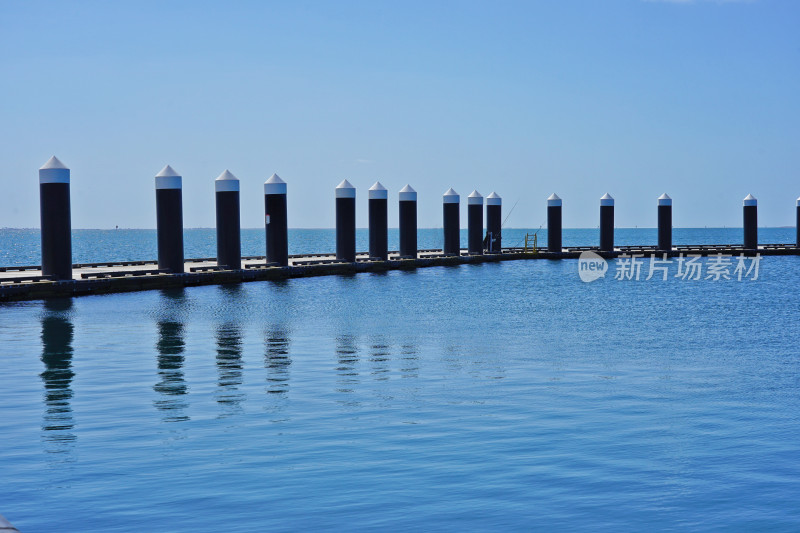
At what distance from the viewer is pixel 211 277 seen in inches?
1462

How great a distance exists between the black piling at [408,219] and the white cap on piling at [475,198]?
6.20 metres

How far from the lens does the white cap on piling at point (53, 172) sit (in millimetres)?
31172

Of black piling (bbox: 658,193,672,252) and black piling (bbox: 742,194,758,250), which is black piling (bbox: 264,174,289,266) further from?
black piling (bbox: 742,194,758,250)

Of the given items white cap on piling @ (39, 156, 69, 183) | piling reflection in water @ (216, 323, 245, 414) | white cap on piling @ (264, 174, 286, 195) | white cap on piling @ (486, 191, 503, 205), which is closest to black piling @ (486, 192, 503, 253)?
white cap on piling @ (486, 191, 503, 205)

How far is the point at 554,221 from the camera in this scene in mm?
62969

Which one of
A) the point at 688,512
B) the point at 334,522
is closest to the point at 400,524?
the point at 334,522

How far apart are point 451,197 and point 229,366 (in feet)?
129

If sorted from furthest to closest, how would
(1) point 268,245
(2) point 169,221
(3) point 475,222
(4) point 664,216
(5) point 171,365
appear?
(4) point 664,216 → (3) point 475,222 → (1) point 268,245 → (2) point 169,221 → (5) point 171,365

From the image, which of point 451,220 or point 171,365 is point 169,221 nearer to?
point 171,365

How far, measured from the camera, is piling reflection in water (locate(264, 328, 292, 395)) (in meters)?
14.7

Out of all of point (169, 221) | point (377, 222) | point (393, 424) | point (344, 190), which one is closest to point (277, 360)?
point (393, 424)

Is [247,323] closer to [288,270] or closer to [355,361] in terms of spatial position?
[355,361]

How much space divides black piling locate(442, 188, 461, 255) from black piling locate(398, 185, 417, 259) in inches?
146

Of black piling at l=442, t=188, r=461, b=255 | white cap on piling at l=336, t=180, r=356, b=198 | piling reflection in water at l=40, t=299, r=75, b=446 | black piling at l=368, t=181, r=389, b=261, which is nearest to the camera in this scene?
piling reflection in water at l=40, t=299, r=75, b=446
